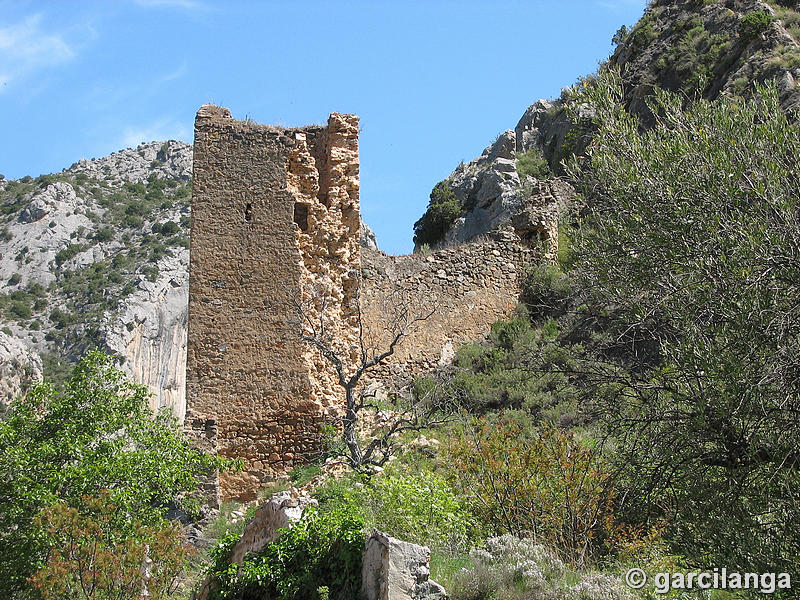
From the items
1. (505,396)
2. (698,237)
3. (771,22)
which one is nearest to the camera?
(698,237)

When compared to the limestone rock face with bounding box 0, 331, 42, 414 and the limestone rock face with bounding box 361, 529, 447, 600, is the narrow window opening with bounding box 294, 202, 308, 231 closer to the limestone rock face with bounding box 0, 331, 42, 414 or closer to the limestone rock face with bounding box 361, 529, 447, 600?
the limestone rock face with bounding box 361, 529, 447, 600

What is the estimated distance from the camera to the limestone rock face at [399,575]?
317 inches

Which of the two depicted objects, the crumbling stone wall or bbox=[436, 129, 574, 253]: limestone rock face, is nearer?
the crumbling stone wall

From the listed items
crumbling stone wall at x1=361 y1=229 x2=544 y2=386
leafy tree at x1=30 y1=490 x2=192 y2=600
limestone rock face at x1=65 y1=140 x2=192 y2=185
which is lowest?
leafy tree at x1=30 y1=490 x2=192 y2=600

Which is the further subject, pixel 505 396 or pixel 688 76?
pixel 688 76

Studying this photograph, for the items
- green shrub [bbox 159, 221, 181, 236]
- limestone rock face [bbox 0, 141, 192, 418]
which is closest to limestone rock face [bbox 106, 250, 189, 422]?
A: limestone rock face [bbox 0, 141, 192, 418]

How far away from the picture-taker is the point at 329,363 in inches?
670

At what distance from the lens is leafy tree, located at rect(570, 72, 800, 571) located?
8227 mm

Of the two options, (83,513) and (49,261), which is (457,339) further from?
(49,261)

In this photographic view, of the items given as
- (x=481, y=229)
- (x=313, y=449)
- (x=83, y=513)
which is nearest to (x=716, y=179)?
(x=83, y=513)

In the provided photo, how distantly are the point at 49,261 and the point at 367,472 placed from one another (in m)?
37.1

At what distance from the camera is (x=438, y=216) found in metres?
30.5

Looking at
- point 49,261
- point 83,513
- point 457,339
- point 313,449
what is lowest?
point 83,513

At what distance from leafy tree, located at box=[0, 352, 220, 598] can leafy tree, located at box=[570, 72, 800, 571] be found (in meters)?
5.86
